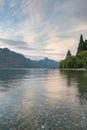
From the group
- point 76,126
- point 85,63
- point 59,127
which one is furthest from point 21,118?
point 85,63

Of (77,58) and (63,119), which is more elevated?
(77,58)

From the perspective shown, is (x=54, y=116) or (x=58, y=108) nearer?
(x=54, y=116)

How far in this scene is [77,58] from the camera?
609 feet

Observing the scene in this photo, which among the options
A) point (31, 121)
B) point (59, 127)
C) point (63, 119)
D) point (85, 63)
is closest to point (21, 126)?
point (31, 121)

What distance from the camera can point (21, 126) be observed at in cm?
1432

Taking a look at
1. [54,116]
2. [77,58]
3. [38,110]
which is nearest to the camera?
[54,116]

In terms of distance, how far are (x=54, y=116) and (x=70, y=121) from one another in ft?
6.30

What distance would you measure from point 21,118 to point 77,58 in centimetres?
17342

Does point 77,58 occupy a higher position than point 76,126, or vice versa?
point 77,58

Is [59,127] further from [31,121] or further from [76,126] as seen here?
[31,121]

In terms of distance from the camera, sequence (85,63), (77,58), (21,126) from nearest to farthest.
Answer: (21,126) → (85,63) → (77,58)

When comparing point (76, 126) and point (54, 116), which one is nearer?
point (76, 126)

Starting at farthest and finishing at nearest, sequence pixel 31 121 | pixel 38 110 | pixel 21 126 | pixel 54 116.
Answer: pixel 38 110 < pixel 54 116 < pixel 31 121 < pixel 21 126

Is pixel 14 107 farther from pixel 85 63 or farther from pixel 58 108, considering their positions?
pixel 85 63
